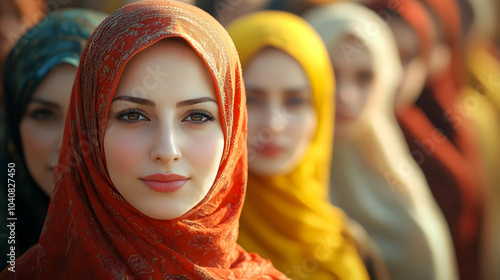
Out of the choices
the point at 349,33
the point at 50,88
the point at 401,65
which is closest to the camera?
the point at 50,88

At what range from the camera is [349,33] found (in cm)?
279

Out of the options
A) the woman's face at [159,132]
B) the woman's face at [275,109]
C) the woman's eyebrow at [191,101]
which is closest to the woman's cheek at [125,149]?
the woman's face at [159,132]

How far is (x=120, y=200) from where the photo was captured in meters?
1.49

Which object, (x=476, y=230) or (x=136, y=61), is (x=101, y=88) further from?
(x=476, y=230)

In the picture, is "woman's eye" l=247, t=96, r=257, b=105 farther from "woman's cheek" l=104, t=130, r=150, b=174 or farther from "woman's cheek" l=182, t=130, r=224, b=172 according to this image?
"woman's cheek" l=104, t=130, r=150, b=174

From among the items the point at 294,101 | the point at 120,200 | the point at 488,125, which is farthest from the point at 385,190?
the point at 120,200

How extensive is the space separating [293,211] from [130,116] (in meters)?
1.04

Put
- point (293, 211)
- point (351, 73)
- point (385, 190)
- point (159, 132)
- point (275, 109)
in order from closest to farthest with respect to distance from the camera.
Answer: point (159, 132), point (275, 109), point (293, 211), point (351, 73), point (385, 190)

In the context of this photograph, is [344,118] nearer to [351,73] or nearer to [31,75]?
[351,73]

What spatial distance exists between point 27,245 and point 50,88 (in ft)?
1.72

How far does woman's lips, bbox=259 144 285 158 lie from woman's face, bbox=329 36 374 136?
62cm

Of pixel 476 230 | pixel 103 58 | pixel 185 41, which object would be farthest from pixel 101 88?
pixel 476 230

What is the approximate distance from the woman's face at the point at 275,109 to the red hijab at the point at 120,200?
630 millimetres

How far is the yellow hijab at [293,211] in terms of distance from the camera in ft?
7.55
